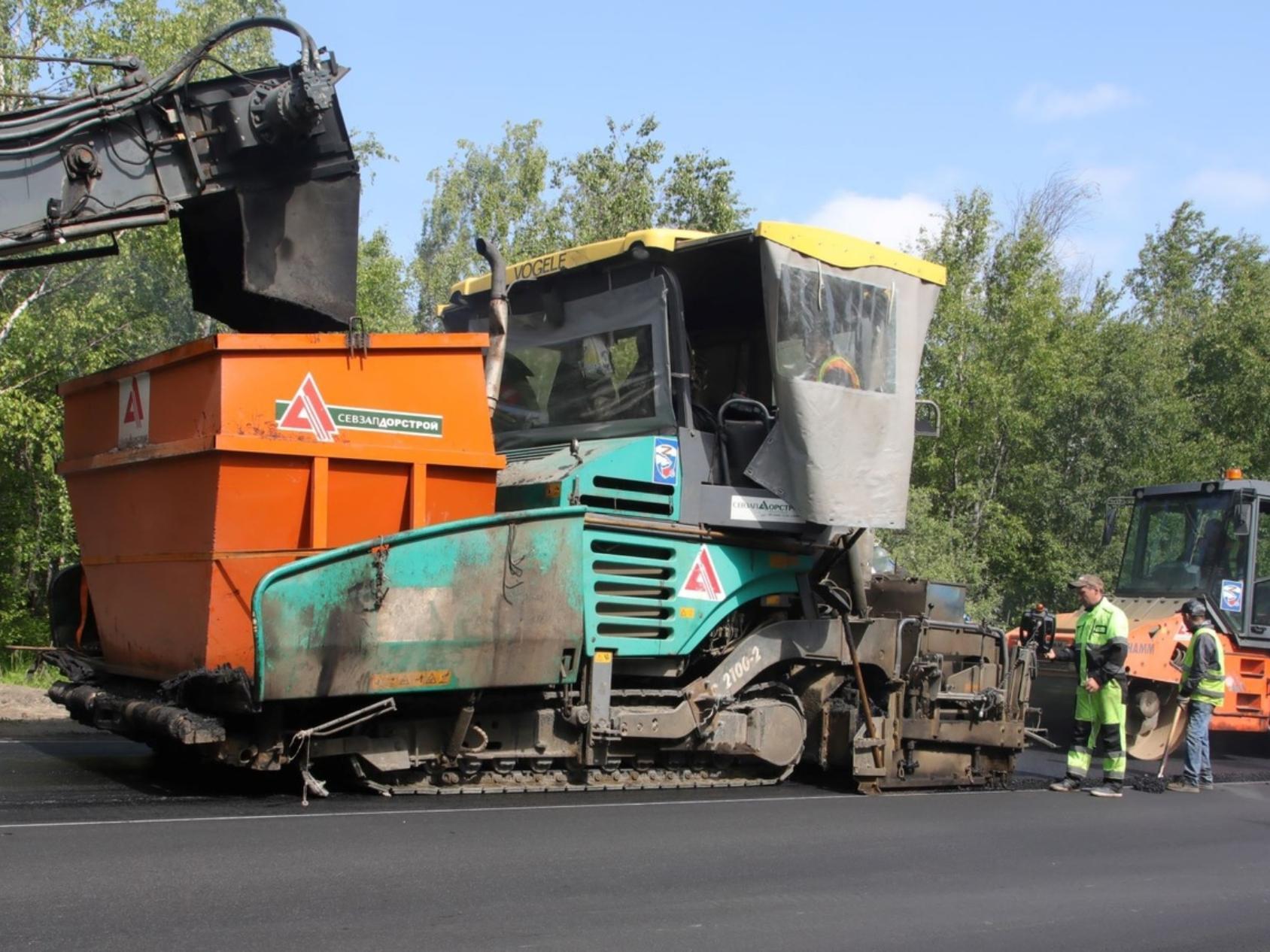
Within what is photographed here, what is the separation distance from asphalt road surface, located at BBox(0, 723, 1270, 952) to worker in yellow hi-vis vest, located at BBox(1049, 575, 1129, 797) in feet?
3.92

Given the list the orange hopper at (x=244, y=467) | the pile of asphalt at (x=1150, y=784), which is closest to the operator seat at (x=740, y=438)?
the orange hopper at (x=244, y=467)

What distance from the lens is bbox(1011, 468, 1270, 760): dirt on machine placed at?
36.8 ft

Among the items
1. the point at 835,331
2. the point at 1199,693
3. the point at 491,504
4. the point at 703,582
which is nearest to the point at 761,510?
the point at 703,582

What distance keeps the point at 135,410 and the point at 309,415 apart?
1.08m

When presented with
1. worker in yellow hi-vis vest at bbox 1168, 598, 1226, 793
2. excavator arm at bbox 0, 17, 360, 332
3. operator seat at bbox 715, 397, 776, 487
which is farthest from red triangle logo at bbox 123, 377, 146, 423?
worker in yellow hi-vis vest at bbox 1168, 598, 1226, 793

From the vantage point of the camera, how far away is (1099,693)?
9.34 meters

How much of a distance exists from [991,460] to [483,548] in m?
21.0

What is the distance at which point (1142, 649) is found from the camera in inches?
440

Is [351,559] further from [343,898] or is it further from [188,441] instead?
[343,898]

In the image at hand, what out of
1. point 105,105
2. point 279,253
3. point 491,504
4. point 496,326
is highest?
point 105,105

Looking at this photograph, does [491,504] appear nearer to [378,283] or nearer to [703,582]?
[703,582]

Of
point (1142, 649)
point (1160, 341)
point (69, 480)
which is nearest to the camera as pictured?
point (69, 480)

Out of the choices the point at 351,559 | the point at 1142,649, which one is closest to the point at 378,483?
the point at 351,559

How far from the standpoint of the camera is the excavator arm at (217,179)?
5504 mm
